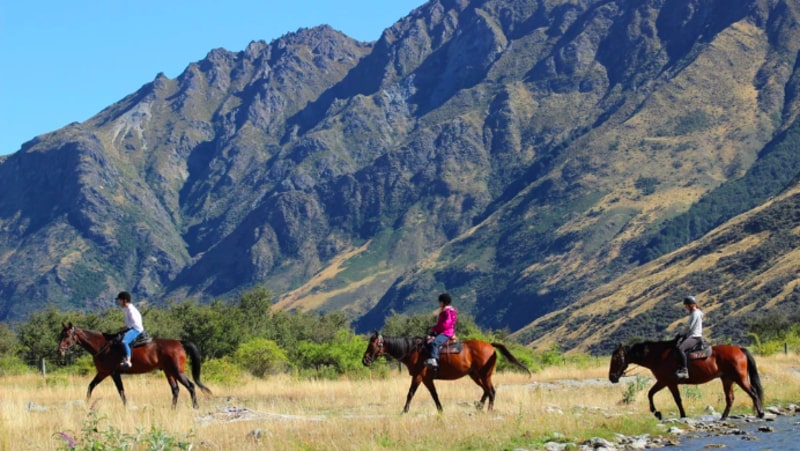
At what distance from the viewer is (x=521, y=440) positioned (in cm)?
2145

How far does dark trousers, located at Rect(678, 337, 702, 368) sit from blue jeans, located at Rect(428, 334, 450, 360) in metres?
5.60

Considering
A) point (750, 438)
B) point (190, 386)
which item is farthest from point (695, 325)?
point (190, 386)

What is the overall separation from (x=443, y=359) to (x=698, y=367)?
6.20 m

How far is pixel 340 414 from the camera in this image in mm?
26250

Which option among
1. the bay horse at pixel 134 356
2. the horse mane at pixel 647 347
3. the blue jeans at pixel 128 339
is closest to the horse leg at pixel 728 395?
the horse mane at pixel 647 347

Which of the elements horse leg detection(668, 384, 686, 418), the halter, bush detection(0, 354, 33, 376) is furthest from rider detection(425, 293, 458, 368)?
bush detection(0, 354, 33, 376)

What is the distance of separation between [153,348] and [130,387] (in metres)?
6.29

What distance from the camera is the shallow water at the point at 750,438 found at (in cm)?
2173

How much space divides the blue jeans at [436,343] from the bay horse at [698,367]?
4765 mm

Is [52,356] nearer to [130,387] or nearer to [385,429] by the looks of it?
[130,387]

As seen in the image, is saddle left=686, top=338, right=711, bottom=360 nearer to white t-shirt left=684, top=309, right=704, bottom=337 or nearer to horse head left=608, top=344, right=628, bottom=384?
white t-shirt left=684, top=309, right=704, bottom=337

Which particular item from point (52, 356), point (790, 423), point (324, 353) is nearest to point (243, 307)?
point (52, 356)

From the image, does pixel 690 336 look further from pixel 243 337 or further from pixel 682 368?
pixel 243 337

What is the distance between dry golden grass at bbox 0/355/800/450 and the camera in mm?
20406
